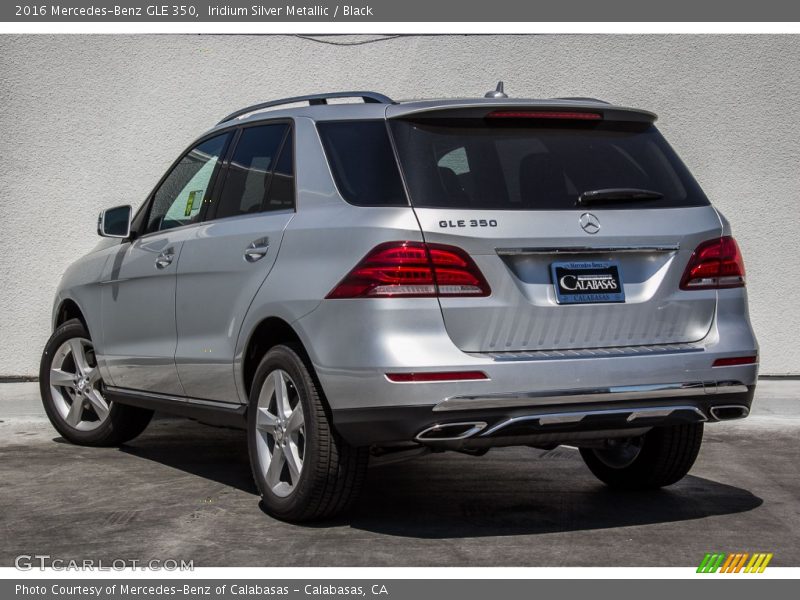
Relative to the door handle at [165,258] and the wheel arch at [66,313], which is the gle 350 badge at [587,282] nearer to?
the door handle at [165,258]

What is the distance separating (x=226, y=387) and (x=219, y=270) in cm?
56

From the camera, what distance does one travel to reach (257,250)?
5781 mm

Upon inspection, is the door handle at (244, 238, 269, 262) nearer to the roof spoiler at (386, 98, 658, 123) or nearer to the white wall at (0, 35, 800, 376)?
the roof spoiler at (386, 98, 658, 123)

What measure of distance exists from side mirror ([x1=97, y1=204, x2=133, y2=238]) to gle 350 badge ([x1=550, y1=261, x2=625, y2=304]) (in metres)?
3.05

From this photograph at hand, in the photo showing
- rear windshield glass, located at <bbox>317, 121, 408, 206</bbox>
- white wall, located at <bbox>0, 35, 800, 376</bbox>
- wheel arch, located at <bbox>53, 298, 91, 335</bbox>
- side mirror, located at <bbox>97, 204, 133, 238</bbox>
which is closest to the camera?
rear windshield glass, located at <bbox>317, 121, 408, 206</bbox>

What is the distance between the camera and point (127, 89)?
10469 mm

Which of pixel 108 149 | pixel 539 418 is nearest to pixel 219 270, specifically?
pixel 539 418

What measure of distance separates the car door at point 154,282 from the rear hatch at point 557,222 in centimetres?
169

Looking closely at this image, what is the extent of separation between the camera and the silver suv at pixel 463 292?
4.98 m

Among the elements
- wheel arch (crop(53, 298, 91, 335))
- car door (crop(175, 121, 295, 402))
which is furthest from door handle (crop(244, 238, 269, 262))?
wheel arch (crop(53, 298, 91, 335))

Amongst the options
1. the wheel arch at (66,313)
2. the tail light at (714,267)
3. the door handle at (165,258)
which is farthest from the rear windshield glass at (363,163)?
the wheel arch at (66,313)

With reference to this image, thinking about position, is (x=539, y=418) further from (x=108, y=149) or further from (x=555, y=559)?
(x=108, y=149)

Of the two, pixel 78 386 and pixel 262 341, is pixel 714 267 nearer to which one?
pixel 262 341

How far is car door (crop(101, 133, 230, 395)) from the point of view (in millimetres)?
6641
